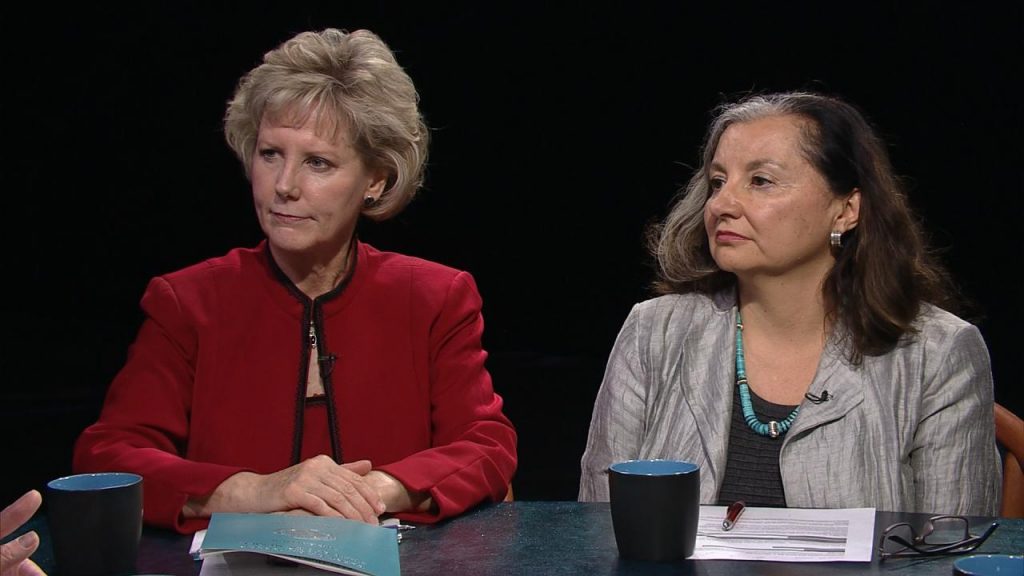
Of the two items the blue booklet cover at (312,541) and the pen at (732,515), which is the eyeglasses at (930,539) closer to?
the pen at (732,515)

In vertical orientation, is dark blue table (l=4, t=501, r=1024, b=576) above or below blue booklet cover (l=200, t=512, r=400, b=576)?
below

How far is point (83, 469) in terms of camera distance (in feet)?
A: 6.06

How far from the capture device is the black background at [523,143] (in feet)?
14.0

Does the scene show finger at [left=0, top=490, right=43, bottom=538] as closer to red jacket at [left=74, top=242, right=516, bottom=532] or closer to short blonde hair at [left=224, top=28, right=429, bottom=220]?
red jacket at [left=74, top=242, right=516, bottom=532]

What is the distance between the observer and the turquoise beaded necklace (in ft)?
6.97

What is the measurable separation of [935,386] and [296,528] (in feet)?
3.73

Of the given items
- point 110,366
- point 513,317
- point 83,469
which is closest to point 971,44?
point 513,317

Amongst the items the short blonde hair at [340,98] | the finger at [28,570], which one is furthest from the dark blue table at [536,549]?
the short blonde hair at [340,98]

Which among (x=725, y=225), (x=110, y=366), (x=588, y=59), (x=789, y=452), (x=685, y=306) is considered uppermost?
(x=588, y=59)

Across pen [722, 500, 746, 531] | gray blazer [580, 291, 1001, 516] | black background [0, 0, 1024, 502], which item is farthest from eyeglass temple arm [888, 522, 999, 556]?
black background [0, 0, 1024, 502]

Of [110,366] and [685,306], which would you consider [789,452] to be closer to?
[685,306]

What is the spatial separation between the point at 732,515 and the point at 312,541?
0.53 meters

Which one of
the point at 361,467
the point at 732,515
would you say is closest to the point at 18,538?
the point at 361,467

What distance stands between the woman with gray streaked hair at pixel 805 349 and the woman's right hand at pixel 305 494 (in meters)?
0.62
